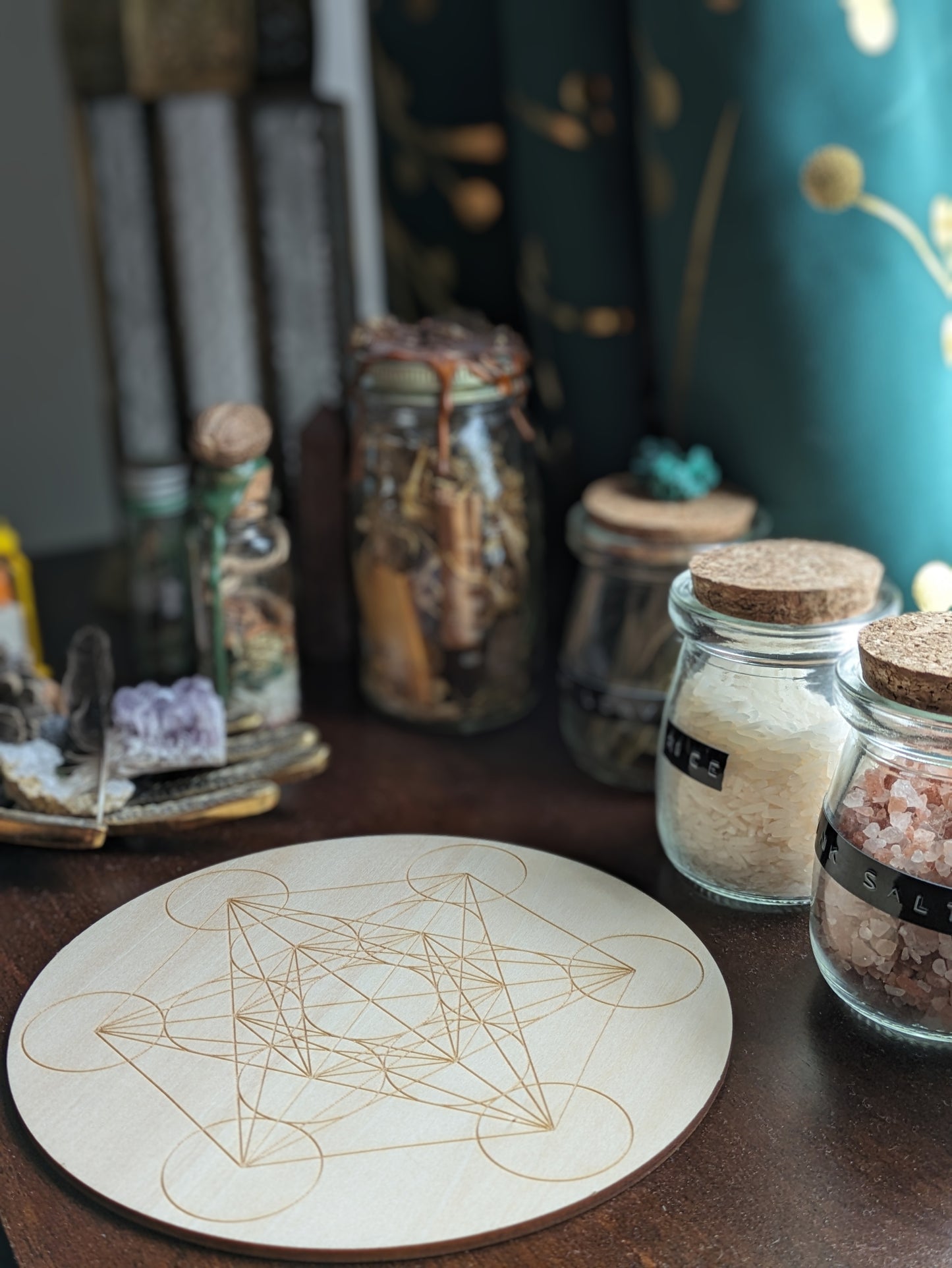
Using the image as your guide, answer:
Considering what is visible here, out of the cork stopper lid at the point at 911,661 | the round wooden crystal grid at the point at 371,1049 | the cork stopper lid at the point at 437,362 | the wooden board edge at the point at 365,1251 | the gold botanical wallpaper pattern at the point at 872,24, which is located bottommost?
the wooden board edge at the point at 365,1251

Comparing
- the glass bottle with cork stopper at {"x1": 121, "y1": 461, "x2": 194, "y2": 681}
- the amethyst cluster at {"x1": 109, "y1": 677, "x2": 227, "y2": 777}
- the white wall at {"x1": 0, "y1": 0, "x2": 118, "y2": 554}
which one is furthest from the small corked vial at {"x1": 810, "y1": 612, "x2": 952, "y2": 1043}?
the white wall at {"x1": 0, "y1": 0, "x2": 118, "y2": 554}

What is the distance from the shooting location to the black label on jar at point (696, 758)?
588 mm

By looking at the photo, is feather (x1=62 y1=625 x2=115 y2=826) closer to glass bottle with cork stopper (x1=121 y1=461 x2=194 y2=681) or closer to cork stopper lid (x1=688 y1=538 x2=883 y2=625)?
glass bottle with cork stopper (x1=121 y1=461 x2=194 y2=681)

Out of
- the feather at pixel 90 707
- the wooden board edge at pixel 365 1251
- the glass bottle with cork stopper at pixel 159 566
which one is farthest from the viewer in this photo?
the glass bottle with cork stopper at pixel 159 566

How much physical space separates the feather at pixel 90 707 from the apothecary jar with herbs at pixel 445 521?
17cm

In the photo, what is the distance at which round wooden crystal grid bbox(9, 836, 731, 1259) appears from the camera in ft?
1.45

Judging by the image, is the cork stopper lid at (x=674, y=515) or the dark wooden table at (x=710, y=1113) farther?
the cork stopper lid at (x=674, y=515)

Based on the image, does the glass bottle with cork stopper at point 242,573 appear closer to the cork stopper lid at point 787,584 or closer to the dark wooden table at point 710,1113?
the dark wooden table at point 710,1113

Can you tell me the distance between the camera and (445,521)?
2.48ft

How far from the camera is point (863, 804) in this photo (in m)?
0.52

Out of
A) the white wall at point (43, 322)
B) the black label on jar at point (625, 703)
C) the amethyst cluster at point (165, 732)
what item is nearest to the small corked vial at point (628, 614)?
the black label on jar at point (625, 703)

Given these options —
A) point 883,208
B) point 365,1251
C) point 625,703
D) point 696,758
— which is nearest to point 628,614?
point 625,703

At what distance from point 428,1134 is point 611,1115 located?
0.07 m

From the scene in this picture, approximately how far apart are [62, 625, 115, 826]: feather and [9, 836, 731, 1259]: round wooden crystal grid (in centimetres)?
10
